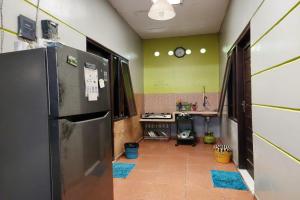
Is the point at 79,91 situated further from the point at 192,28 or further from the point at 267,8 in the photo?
the point at 192,28

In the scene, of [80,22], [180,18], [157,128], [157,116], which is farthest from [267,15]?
[157,128]

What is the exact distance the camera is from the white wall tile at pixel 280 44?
1279mm

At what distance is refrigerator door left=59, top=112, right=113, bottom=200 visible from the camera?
3.90ft

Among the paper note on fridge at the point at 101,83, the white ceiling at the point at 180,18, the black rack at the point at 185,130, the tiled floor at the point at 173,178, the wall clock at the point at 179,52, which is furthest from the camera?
the wall clock at the point at 179,52

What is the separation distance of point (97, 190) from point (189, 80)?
15.6 feet

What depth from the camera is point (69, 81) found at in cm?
123

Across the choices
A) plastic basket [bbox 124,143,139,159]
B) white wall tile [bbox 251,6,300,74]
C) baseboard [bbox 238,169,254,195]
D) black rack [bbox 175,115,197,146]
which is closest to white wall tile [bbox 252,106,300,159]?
white wall tile [bbox 251,6,300,74]

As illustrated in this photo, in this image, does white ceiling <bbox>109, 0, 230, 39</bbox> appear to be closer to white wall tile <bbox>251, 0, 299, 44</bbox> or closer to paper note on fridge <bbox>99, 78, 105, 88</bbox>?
white wall tile <bbox>251, 0, 299, 44</bbox>

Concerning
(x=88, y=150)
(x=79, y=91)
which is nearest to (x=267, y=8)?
(x=79, y=91)

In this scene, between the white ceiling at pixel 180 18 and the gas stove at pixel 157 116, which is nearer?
the white ceiling at pixel 180 18

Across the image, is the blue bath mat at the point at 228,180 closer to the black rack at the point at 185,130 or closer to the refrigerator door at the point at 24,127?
the black rack at the point at 185,130

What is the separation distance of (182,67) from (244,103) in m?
2.98

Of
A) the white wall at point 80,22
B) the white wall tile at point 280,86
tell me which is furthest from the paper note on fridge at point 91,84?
the white wall tile at point 280,86

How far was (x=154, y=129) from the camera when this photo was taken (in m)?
5.96
